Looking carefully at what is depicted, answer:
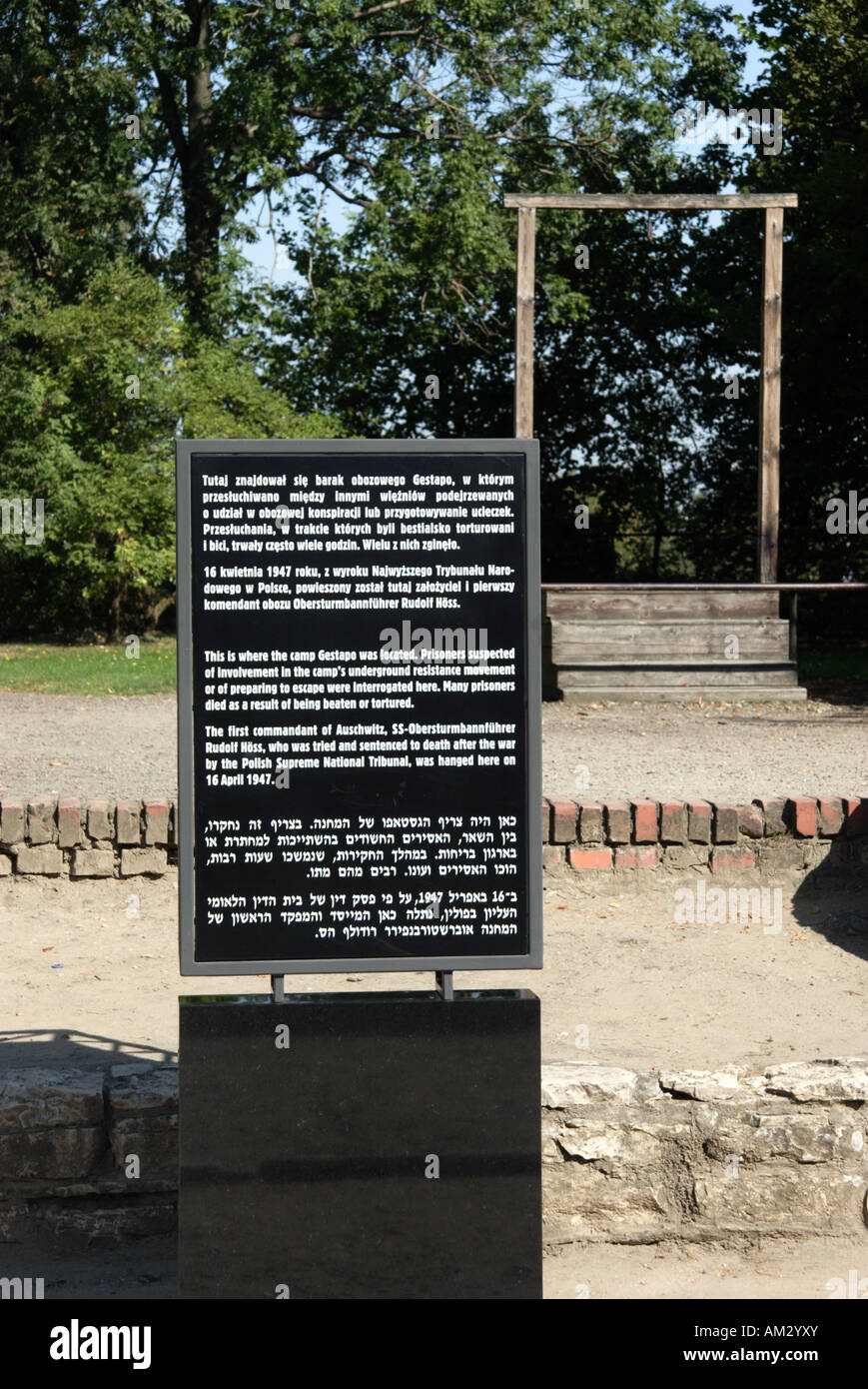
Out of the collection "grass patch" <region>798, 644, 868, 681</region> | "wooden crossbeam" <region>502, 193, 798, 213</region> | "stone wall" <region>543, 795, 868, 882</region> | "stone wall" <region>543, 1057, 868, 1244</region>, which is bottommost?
"stone wall" <region>543, 1057, 868, 1244</region>

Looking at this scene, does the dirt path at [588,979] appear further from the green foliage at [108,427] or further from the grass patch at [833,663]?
the green foliage at [108,427]

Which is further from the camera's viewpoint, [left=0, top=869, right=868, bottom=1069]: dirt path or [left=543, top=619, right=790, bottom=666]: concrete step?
[left=543, top=619, right=790, bottom=666]: concrete step

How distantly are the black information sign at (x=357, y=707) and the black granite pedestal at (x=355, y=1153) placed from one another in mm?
138

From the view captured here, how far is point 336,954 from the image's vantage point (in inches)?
126

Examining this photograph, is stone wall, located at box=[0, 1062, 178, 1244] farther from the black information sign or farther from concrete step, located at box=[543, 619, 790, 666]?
concrete step, located at box=[543, 619, 790, 666]

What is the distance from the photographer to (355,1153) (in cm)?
315

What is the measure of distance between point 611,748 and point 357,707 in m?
6.27

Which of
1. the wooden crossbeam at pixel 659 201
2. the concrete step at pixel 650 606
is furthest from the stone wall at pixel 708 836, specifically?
the wooden crossbeam at pixel 659 201

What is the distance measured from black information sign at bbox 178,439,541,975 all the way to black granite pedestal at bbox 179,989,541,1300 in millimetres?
138

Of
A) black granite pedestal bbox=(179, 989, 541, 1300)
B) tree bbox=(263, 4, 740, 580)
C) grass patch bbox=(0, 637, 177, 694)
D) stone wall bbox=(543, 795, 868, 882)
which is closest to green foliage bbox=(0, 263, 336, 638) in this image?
grass patch bbox=(0, 637, 177, 694)

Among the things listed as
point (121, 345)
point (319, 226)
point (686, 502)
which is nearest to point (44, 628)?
point (121, 345)

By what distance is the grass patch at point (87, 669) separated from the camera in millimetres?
12484

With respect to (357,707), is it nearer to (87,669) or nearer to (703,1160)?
(703,1160)

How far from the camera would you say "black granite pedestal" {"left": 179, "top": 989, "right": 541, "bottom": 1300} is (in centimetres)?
311
